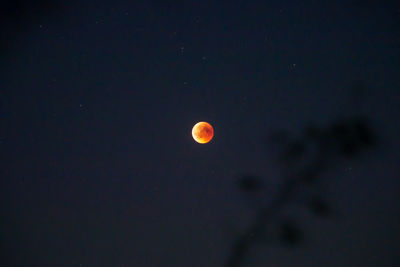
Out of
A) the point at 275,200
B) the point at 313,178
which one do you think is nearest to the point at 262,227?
the point at 275,200

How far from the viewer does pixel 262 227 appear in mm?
7094

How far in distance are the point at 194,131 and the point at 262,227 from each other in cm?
180

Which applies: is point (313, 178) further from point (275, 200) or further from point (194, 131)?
point (194, 131)

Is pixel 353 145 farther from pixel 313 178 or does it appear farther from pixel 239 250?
pixel 239 250

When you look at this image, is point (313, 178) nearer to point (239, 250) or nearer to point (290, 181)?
point (290, 181)

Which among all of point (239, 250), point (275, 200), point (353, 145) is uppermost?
point (353, 145)

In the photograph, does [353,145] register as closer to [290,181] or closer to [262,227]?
[290,181]

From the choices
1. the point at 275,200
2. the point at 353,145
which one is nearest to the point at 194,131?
the point at 275,200

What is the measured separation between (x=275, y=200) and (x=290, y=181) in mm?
368

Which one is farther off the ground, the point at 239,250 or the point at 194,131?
the point at 194,131

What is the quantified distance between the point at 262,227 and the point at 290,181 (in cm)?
82

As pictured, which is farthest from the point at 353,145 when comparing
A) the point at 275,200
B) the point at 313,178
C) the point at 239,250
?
the point at 239,250

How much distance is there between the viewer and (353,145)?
7.04m

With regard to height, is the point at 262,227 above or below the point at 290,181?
below
